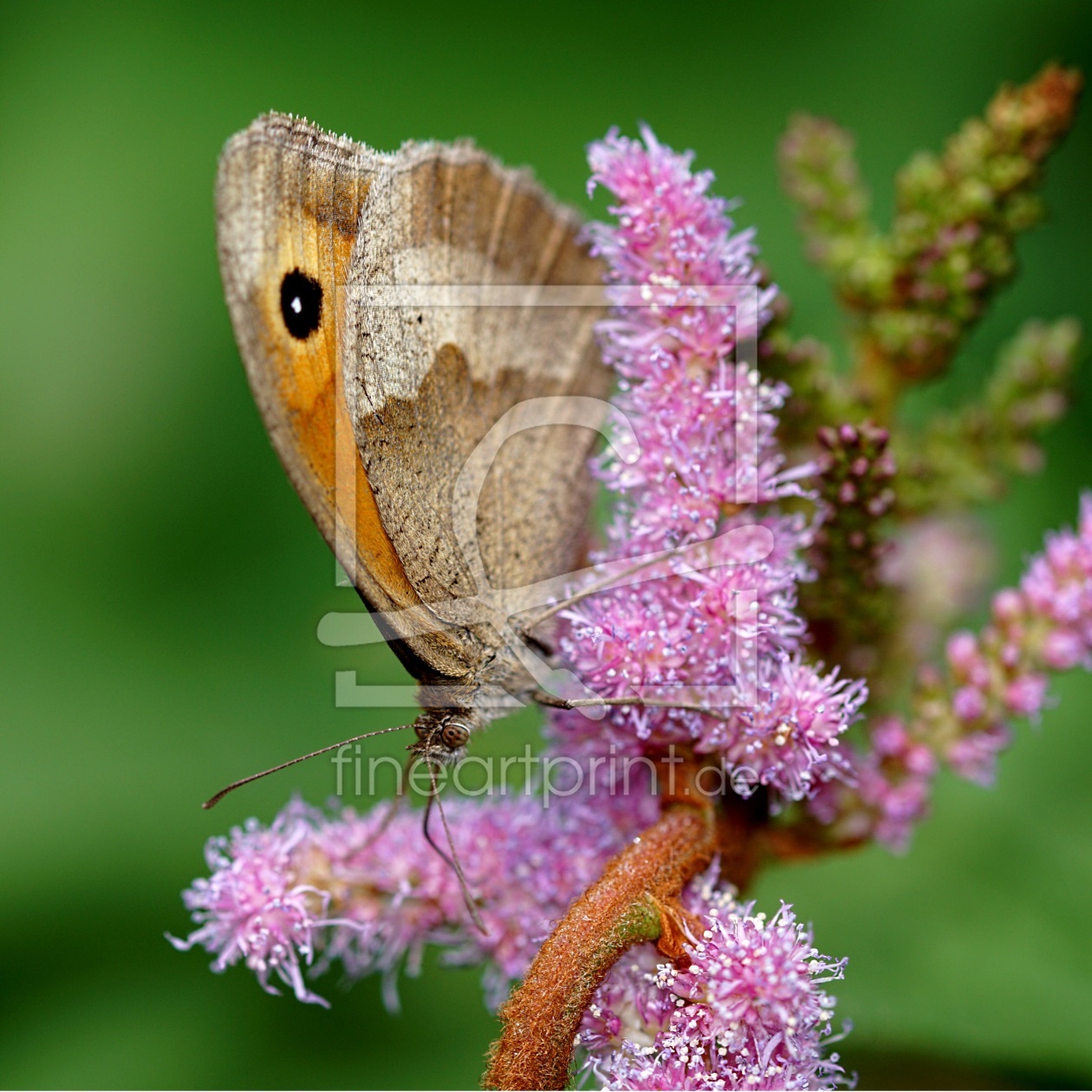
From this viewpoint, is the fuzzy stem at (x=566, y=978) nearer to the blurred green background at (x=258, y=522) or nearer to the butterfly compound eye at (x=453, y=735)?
the butterfly compound eye at (x=453, y=735)

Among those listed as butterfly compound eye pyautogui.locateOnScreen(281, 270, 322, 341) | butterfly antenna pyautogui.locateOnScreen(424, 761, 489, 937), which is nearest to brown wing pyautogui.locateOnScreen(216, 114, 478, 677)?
butterfly compound eye pyautogui.locateOnScreen(281, 270, 322, 341)

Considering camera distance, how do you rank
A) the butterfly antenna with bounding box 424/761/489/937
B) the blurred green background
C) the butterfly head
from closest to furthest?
the butterfly antenna with bounding box 424/761/489/937
the butterfly head
the blurred green background

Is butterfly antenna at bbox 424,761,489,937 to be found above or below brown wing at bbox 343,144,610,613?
below

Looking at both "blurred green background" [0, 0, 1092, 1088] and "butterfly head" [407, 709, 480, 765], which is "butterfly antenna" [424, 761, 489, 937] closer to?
"butterfly head" [407, 709, 480, 765]

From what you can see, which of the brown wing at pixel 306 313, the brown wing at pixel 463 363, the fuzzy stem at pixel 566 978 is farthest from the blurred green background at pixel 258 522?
the fuzzy stem at pixel 566 978

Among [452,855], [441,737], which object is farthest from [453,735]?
[452,855]

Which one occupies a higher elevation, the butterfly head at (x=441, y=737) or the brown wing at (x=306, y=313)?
the brown wing at (x=306, y=313)
